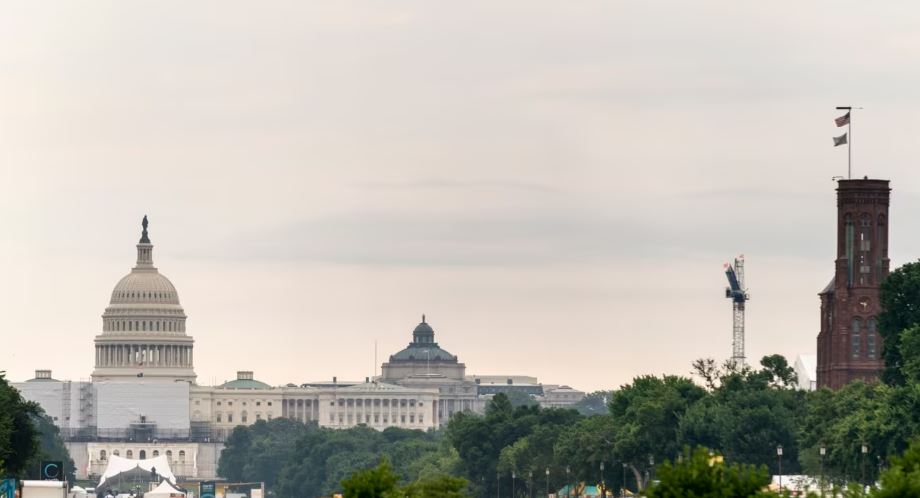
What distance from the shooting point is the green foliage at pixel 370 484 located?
85.0 metres

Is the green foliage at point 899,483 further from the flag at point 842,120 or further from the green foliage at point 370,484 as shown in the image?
the flag at point 842,120

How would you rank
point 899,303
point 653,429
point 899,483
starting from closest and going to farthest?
point 899,483 → point 899,303 → point 653,429

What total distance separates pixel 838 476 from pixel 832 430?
2.34 metres

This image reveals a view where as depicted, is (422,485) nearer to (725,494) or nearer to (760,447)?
(725,494)

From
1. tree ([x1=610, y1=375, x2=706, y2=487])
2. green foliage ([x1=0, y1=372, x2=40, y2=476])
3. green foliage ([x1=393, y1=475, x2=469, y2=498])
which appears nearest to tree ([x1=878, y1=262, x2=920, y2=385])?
tree ([x1=610, y1=375, x2=706, y2=487])

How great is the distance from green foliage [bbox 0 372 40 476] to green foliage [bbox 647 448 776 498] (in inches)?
2945

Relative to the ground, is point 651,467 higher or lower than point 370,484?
lower

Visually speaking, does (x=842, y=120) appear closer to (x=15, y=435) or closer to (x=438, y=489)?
(x=15, y=435)

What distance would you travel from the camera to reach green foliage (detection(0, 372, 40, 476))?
502ft

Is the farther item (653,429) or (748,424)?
(653,429)

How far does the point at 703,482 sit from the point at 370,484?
443 inches

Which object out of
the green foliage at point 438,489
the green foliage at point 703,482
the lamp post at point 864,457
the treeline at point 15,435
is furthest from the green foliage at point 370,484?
the treeline at point 15,435

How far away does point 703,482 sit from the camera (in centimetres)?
7819

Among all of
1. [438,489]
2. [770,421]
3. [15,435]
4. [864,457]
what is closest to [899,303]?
[770,421]
